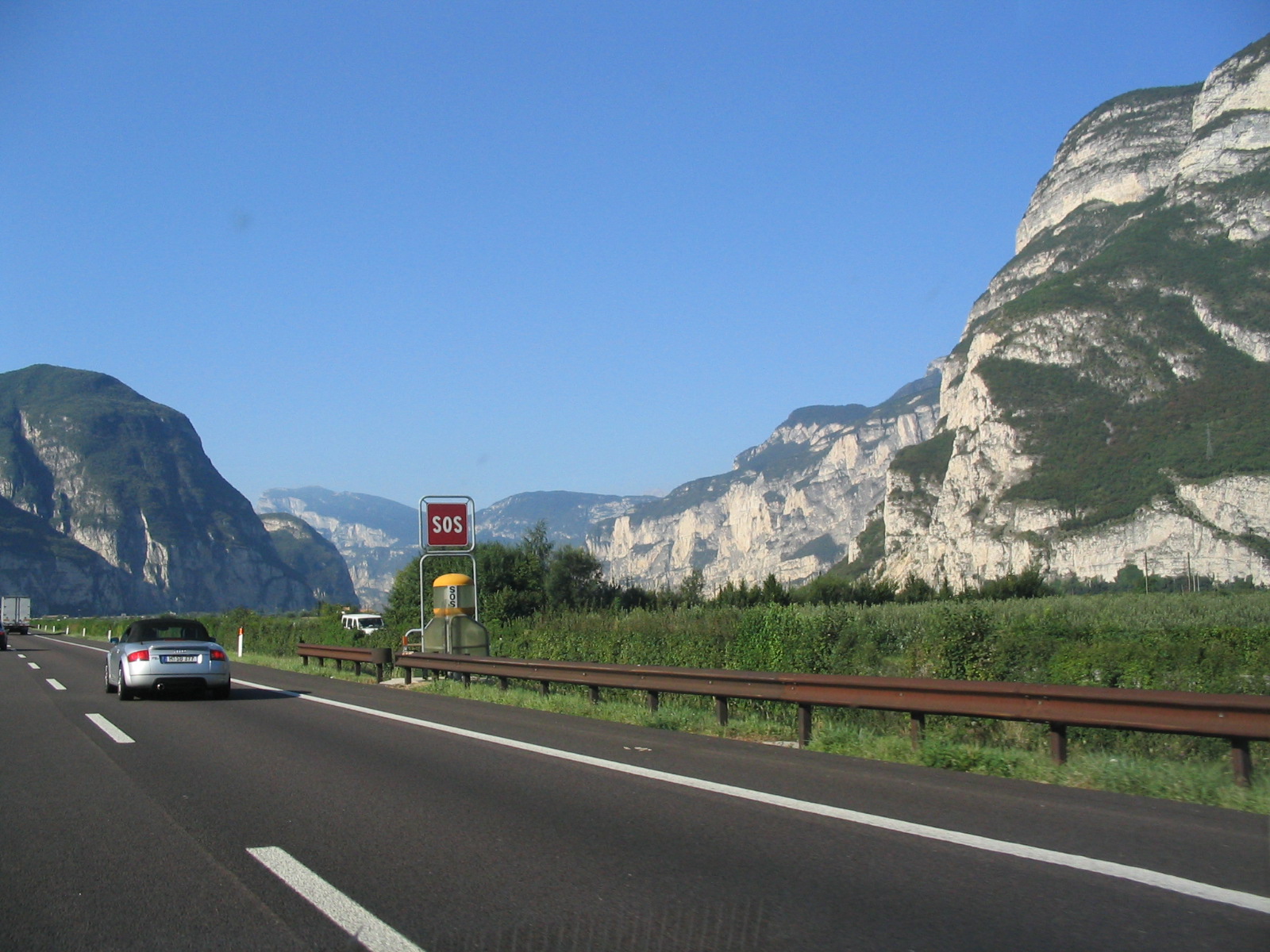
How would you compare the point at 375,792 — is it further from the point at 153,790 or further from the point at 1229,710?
the point at 1229,710

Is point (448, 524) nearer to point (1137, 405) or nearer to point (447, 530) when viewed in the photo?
point (447, 530)

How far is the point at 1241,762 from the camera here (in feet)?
26.8

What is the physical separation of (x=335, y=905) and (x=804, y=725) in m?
7.19

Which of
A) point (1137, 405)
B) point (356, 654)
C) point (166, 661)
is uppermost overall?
point (1137, 405)

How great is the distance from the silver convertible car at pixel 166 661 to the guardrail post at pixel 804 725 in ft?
34.0

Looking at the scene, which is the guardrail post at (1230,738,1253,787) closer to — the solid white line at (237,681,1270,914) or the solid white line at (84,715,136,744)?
the solid white line at (237,681,1270,914)

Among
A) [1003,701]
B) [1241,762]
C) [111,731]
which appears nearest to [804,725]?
[1003,701]

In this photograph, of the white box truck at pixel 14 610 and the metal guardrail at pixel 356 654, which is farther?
the white box truck at pixel 14 610

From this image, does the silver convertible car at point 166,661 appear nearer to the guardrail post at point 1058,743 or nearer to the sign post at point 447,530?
the sign post at point 447,530

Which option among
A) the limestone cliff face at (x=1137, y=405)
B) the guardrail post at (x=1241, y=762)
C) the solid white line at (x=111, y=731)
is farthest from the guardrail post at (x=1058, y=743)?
the limestone cliff face at (x=1137, y=405)

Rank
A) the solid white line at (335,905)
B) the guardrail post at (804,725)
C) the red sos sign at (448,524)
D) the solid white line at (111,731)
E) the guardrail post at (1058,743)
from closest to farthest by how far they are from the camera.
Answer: the solid white line at (335,905) < the guardrail post at (1058,743) < the guardrail post at (804,725) < the solid white line at (111,731) < the red sos sign at (448,524)

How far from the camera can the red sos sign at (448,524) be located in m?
25.3

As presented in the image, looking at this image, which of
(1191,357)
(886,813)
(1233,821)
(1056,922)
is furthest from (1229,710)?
(1191,357)

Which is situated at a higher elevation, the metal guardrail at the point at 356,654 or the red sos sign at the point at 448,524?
the red sos sign at the point at 448,524
